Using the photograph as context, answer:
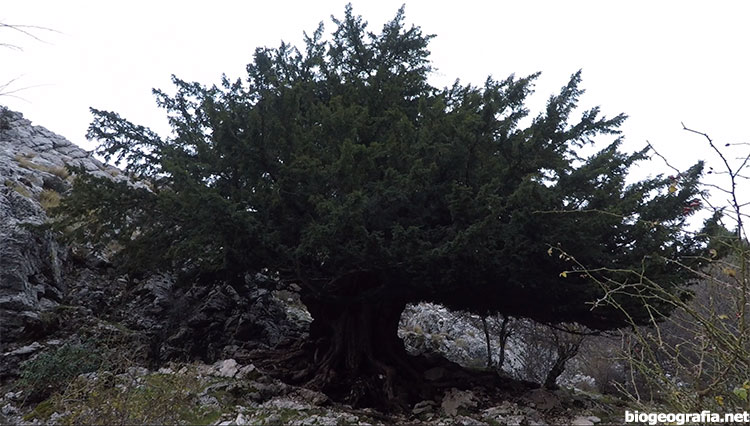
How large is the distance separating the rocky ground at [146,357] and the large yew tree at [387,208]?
4.14ft

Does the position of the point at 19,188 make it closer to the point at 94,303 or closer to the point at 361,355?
the point at 94,303

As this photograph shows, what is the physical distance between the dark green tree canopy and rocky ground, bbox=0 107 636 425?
4.91 feet

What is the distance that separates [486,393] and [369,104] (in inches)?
219

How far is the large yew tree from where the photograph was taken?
6418 millimetres

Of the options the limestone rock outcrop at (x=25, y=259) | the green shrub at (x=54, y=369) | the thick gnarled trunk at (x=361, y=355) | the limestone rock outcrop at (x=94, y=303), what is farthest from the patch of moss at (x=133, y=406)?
the limestone rock outcrop at (x=25, y=259)

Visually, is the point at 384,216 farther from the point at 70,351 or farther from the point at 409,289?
the point at 70,351

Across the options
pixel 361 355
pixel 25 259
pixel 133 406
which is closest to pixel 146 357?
pixel 25 259

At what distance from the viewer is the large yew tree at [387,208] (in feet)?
21.1

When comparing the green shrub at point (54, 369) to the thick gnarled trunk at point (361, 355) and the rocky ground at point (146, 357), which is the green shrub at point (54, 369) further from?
the thick gnarled trunk at point (361, 355)

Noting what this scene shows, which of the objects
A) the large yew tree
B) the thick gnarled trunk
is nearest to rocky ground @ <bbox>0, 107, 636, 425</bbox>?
the thick gnarled trunk

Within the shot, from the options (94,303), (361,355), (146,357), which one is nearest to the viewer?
(361,355)

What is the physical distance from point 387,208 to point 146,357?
18.5ft

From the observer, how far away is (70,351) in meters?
7.25

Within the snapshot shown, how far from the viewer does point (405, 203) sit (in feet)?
22.5
